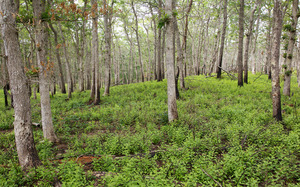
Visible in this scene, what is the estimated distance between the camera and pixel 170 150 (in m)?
4.41

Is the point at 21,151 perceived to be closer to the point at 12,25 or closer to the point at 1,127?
the point at 12,25

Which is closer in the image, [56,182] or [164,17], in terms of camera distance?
[56,182]

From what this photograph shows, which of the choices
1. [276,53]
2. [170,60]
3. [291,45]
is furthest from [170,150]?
[291,45]

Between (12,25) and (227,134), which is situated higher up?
(12,25)

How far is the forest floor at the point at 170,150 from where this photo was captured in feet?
11.4

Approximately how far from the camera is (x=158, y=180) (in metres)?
3.21

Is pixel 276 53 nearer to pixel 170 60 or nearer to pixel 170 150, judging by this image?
pixel 170 60

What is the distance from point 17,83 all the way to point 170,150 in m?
4.10

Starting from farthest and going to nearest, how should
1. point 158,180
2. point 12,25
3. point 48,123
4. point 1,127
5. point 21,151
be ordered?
1. point 1,127
2. point 48,123
3. point 21,151
4. point 12,25
5. point 158,180

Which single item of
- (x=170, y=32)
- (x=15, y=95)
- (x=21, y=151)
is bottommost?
(x=21, y=151)

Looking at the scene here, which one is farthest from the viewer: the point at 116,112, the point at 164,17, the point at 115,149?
the point at 116,112

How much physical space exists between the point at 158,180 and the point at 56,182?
7.45 ft

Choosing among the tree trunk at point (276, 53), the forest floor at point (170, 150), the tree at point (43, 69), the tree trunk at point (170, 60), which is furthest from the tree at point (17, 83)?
the tree trunk at point (276, 53)

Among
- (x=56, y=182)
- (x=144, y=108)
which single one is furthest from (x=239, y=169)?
(x=144, y=108)
